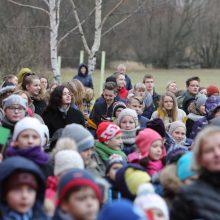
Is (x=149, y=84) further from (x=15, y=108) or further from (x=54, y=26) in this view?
(x=54, y=26)

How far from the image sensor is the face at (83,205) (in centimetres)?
366

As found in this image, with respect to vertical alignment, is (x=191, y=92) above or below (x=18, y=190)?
below

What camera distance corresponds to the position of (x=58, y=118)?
26.8ft

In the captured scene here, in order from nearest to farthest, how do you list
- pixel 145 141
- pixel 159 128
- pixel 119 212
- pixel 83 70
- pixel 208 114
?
pixel 119 212, pixel 145 141, pixel 159 128, pixel 208 114, pixel 83 70

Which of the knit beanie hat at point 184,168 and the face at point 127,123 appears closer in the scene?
the knit beanie hat at point 184,168

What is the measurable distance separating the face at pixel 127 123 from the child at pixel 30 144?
2058 mm

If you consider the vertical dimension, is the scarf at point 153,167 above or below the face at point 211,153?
below

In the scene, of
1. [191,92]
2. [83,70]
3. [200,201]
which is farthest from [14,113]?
[83,70]

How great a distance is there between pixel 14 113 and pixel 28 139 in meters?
1.42

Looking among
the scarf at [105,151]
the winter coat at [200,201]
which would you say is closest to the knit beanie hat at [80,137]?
the scarf at [105,151]

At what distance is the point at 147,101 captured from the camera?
10.8 metres

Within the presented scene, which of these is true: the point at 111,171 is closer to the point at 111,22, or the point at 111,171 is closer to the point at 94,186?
the point at 94,186

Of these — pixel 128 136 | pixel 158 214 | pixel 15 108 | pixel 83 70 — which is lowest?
pixel 83 70

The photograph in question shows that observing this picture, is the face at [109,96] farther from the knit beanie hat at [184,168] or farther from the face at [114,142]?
the knit beanie hat at [184,168]
